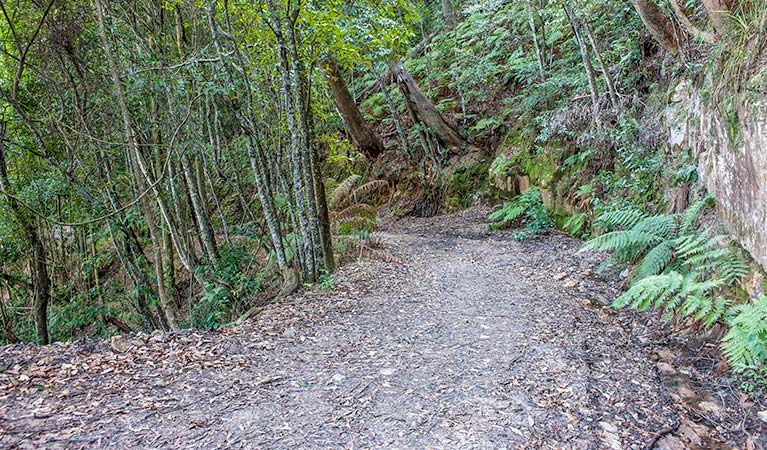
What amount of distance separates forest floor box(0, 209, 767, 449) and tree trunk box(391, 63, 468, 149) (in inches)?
272

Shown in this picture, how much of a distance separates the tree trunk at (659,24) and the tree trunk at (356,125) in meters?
7.68

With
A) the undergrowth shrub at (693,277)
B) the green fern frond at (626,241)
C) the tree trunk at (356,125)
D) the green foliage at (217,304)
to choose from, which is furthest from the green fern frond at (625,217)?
the tree trunk at (356,125)

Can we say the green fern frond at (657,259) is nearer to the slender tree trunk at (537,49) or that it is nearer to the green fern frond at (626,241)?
the green fern frond at (626,241)

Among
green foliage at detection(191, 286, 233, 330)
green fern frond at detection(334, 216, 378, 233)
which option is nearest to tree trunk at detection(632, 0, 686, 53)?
green fern frond at detection(334, 216, 378, 233)

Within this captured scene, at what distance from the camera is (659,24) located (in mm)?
5426

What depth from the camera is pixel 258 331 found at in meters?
4.29

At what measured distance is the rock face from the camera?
3031 mm

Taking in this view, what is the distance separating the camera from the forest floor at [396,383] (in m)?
2.57

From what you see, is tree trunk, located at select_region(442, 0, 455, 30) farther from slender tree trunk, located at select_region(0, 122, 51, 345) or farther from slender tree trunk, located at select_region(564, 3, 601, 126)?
slender tree trunk, located at select_region(0, 122, 51, 345)

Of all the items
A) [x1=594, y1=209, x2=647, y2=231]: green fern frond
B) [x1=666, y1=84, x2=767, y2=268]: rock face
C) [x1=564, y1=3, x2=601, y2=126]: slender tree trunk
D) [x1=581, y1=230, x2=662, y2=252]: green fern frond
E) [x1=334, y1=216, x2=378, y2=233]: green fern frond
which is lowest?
[x1=581, y1=230, x2=662, y2=252]: green fern frond

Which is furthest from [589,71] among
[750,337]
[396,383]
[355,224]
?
[396,383]

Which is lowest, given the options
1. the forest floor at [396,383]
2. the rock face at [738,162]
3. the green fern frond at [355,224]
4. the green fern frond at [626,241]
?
the forest floor at [396,383]

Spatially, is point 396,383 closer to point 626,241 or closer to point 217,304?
point 626,241

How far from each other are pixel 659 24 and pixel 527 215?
3660 millimetres
